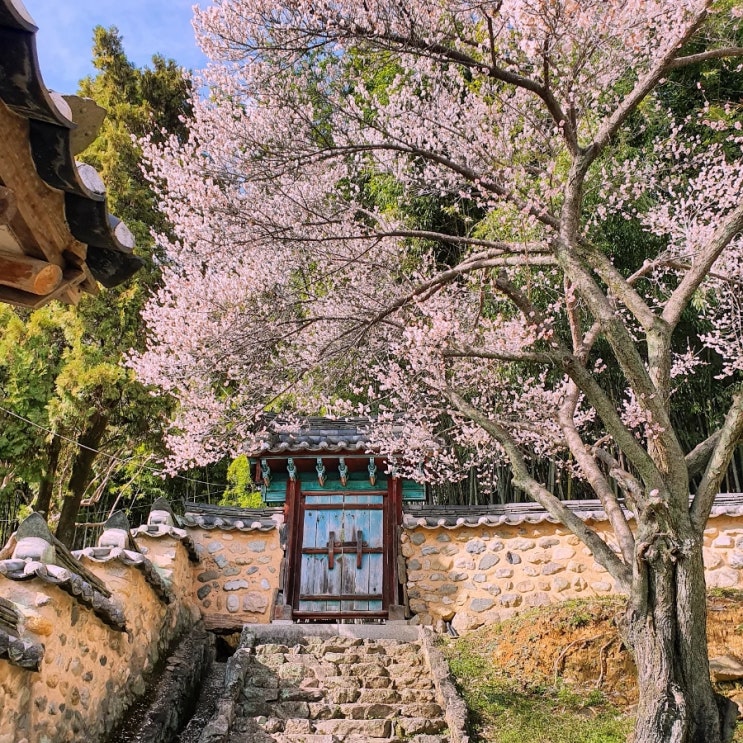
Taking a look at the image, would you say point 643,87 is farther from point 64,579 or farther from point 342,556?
point 342,556

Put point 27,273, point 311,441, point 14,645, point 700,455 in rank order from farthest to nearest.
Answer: point 311,441 → point 700,455 → point 14,645 → point 27,273

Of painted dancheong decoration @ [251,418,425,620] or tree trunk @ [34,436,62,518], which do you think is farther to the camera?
tree trunk @ [34,436,62,518]

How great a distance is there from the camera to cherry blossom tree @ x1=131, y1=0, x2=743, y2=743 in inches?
174

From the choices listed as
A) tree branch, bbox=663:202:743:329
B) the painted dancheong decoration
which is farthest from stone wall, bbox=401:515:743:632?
tree branch, bbox=663:202:743:329

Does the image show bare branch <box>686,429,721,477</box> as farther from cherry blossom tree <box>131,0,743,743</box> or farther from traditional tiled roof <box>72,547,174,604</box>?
traditional tiled roof <box>72,547,174,604</box>

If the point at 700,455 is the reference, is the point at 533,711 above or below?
below

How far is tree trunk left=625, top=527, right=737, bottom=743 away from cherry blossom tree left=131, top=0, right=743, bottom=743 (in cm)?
1

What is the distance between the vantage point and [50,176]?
98.9 inches

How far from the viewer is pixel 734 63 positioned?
391 inches

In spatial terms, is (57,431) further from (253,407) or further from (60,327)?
(253,407)

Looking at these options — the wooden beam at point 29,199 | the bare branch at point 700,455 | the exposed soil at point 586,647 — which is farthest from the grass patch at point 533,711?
the wooden beam at point 29,199

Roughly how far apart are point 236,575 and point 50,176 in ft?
23.3

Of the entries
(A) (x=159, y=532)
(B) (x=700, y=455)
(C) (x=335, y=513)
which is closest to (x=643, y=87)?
(B) (x=700, y=455)

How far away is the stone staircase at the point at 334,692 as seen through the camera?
5594 mm
